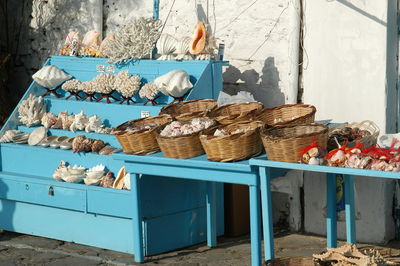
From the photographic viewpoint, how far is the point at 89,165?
24.0ft

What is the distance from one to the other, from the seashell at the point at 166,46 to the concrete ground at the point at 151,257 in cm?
164

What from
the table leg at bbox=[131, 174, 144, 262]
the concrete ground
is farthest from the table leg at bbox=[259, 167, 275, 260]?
the table leg at bbox=[131, 174, 144, 262]

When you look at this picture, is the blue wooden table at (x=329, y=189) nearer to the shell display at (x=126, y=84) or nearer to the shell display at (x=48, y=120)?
the shell display at (x=126, y=84)

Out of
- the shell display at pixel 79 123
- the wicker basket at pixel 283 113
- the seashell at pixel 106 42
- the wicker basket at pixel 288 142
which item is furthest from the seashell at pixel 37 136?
the wicker basket at pixel 288 142

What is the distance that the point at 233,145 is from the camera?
5.89 m

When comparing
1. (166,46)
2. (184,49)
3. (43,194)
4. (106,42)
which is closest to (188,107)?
(184,49)

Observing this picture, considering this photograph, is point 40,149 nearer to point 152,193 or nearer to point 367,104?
point 152,193

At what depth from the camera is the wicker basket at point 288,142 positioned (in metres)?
5.57

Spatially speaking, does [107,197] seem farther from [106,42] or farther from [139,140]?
[106,42]

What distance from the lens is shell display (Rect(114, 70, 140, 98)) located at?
748cm

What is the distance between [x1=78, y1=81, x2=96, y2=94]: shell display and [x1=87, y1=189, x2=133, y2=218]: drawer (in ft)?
3.73

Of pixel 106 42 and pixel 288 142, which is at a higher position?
pixel 106 42

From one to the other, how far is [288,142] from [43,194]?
262 centimetres

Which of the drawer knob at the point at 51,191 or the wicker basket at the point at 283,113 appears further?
the drawer knob at the point at 51,191
